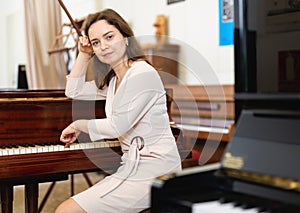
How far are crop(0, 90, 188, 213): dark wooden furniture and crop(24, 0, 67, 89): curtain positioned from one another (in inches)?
76.0

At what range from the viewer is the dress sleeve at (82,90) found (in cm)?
230

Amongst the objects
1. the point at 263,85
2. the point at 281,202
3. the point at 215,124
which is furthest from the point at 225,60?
the point at 281,202

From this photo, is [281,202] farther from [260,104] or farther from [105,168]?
[105,168]

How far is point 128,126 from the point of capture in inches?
75.4

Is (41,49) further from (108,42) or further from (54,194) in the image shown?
(108,42)

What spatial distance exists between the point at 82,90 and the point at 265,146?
1.27m

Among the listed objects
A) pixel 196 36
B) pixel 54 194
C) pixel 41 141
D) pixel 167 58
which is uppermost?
pixel 196 36

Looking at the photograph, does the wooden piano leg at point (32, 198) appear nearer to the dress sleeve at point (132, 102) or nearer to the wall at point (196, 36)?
the dress sleeve at point (132, 102)

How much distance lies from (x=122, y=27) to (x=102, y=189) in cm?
71

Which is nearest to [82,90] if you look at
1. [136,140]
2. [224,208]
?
[136,140]

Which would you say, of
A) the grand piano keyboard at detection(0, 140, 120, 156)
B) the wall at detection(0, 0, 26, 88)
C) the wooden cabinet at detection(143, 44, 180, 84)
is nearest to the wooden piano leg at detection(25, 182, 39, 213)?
the grand piano keyboard at detection(0, 140, 120, 156)

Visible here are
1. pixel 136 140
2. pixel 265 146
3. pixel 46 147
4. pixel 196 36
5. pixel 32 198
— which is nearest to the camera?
pixel 265 146

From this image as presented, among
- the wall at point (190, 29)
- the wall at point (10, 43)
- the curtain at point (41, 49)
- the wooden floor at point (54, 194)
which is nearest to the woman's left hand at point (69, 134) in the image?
the wooden floor at point (54, 194)

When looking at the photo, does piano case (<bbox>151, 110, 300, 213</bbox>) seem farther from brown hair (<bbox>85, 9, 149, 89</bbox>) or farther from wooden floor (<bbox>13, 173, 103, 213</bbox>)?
wooden floor (<bbox>13, 173, 103, 213</bbox>)
